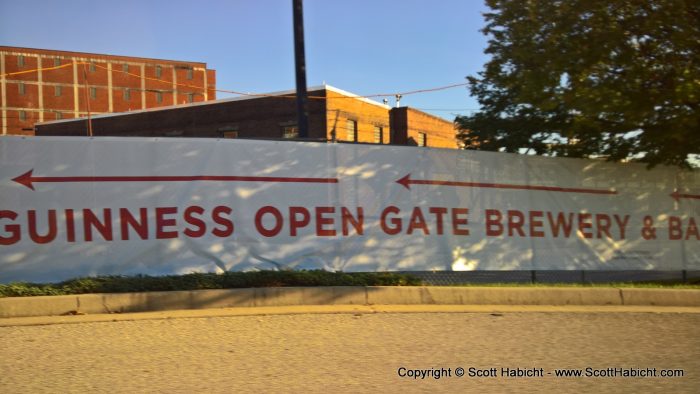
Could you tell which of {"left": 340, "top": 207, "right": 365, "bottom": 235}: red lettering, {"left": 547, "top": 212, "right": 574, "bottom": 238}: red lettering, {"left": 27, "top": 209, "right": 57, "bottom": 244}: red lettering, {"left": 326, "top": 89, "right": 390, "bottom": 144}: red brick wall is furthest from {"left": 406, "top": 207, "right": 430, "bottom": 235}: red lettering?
{"left": 326, "top": 89, "right": 390, "bottom": 144}: red brick wall

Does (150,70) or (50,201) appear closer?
(50,201)

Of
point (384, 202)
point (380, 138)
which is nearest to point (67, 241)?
point (384, 202)

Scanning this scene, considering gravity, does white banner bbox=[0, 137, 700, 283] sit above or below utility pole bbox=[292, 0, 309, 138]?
below

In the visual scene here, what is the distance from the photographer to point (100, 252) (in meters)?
7.89

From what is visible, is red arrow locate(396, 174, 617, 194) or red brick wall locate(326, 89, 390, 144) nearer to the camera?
red arrow locate(396, 174, 617, 194)

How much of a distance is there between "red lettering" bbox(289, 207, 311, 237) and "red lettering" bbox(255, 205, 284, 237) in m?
0.16

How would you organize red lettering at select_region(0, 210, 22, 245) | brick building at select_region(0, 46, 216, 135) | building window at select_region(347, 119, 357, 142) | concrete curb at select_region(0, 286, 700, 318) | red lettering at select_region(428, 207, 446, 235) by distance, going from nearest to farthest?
concrete curb at select_region(0, 286, 700, 318), red lettering at select_region(0, 210, 22, 245), red lettering at select_region(428, 207, 446, 235), building window at select_region(347, 119, 357, 142), brick building at select_region(0, 46, 216, 135)

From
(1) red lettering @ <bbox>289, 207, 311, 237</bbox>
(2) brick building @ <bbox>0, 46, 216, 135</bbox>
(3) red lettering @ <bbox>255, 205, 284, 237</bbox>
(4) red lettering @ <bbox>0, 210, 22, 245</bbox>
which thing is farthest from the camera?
(2) brick building @ <bbox>0, 46, 216, 135</bbox>

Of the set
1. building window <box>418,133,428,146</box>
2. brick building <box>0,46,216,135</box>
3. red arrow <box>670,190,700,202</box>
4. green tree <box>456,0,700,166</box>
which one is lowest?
red arrow <box>670,190,700,202</box>

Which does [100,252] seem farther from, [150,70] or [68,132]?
[150,70]

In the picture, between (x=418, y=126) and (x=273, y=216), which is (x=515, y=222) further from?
(x=418, y=126)

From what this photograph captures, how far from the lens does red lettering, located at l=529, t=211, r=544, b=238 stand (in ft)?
31.1

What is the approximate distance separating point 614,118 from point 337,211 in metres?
5.31

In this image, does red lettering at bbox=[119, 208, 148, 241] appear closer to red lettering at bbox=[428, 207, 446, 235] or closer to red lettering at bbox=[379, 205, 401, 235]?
red lettering at bbox=[379, 205, 401, 235]
